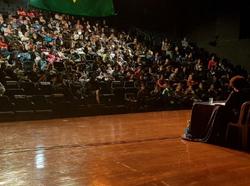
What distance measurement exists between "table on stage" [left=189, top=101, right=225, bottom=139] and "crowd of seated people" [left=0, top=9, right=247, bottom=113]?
4701 mm

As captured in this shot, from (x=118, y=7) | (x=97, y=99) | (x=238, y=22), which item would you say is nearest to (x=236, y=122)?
(x=97, y=99)

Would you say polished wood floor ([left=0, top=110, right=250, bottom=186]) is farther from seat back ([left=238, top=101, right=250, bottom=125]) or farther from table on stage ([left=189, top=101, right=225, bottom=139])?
seat back ([left=238, top=101, right=250, bottom=125])

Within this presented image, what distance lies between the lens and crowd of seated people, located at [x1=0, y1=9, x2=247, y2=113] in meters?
9.93

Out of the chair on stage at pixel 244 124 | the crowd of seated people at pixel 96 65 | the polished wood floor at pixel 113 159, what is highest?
the crowd of seated people at pixel 96 65

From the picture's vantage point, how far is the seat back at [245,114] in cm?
511

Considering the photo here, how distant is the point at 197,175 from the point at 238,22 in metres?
13.0

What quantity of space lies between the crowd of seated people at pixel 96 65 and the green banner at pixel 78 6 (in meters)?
3.70

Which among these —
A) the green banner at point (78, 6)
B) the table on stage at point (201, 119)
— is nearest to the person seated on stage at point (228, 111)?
the table on stage at point (201, 119)

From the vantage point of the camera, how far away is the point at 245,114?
5164 millimetres

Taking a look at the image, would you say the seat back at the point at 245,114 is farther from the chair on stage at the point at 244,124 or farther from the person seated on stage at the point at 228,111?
the person seated on stage at the point at 228,111

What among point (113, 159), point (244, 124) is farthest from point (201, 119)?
point (113, 159)

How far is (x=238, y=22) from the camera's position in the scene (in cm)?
1544

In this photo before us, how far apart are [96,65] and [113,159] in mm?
7285

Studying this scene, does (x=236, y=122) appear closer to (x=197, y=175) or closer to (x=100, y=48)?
(x=197, y=175)
